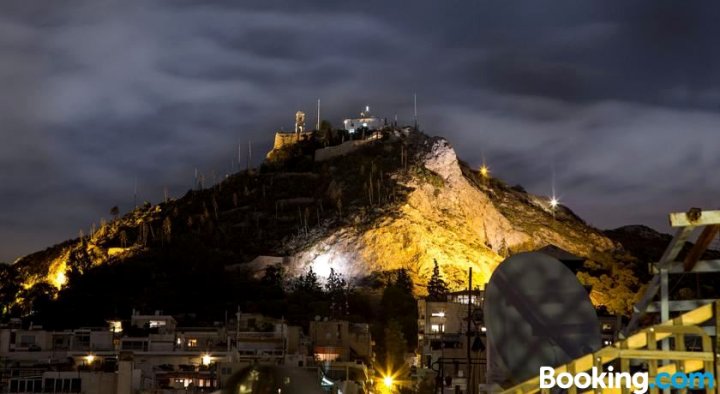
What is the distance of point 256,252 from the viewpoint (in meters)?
107

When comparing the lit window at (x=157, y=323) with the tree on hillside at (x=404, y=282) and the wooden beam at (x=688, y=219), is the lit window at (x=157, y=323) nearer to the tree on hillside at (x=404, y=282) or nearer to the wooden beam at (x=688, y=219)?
the tree on hillside at (x=404, y=282)

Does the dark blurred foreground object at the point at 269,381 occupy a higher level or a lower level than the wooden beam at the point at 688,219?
lower

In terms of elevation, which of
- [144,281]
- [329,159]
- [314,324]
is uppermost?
[329,159]

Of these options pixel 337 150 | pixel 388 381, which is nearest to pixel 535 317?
pixel 388 381

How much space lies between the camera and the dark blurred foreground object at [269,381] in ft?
19.2

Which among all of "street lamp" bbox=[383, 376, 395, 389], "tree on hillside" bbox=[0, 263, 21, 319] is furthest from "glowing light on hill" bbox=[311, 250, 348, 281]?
"street lamp" bbox=[383, 376, 395, 389]

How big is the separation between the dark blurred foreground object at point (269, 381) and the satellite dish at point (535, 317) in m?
3.95

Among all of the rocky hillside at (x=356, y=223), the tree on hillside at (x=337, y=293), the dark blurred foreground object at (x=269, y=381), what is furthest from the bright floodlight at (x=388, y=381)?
the rocky hillside at (x=356, y=223)

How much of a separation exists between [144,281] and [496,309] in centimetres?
9200

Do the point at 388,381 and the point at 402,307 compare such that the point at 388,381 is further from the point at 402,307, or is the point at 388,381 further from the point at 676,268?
the point at 676,268

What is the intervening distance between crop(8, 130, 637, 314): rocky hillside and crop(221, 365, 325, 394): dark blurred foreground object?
8848 cm

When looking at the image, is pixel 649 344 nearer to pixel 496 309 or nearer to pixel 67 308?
pixel 496 309

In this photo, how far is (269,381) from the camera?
588 cm

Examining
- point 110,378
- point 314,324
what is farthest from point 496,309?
point 314,324
